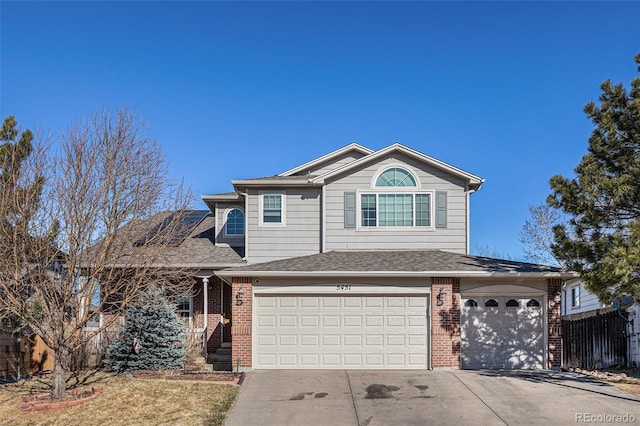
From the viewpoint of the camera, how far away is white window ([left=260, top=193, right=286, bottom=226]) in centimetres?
1920

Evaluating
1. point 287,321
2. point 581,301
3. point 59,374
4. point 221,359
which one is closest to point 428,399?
point 287,321

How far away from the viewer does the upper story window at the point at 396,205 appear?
18953 mm

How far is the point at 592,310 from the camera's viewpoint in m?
22.7

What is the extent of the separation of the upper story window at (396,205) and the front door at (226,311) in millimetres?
4967

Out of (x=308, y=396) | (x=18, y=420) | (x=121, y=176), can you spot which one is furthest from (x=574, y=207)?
(x=18, y=420)

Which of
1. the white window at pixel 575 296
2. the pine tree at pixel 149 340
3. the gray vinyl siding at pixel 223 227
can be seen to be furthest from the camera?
the white window at pixel 575 296

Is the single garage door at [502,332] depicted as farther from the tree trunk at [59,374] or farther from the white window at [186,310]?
the tree trunk at [59,374]

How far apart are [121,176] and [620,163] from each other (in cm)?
1140

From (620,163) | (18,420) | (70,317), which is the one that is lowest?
(18,420)

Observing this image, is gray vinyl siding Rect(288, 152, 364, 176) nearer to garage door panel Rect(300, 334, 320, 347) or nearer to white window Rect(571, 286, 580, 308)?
garage door panel Rect(300, 334, 320, 347)

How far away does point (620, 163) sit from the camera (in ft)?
44.7

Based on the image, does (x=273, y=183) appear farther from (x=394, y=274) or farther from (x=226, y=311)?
(x=394, y=274)

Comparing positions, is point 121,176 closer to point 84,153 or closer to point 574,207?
point 84,153

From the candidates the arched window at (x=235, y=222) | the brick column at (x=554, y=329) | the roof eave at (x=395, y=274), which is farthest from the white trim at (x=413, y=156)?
the brick column at (x=554, y=329)
